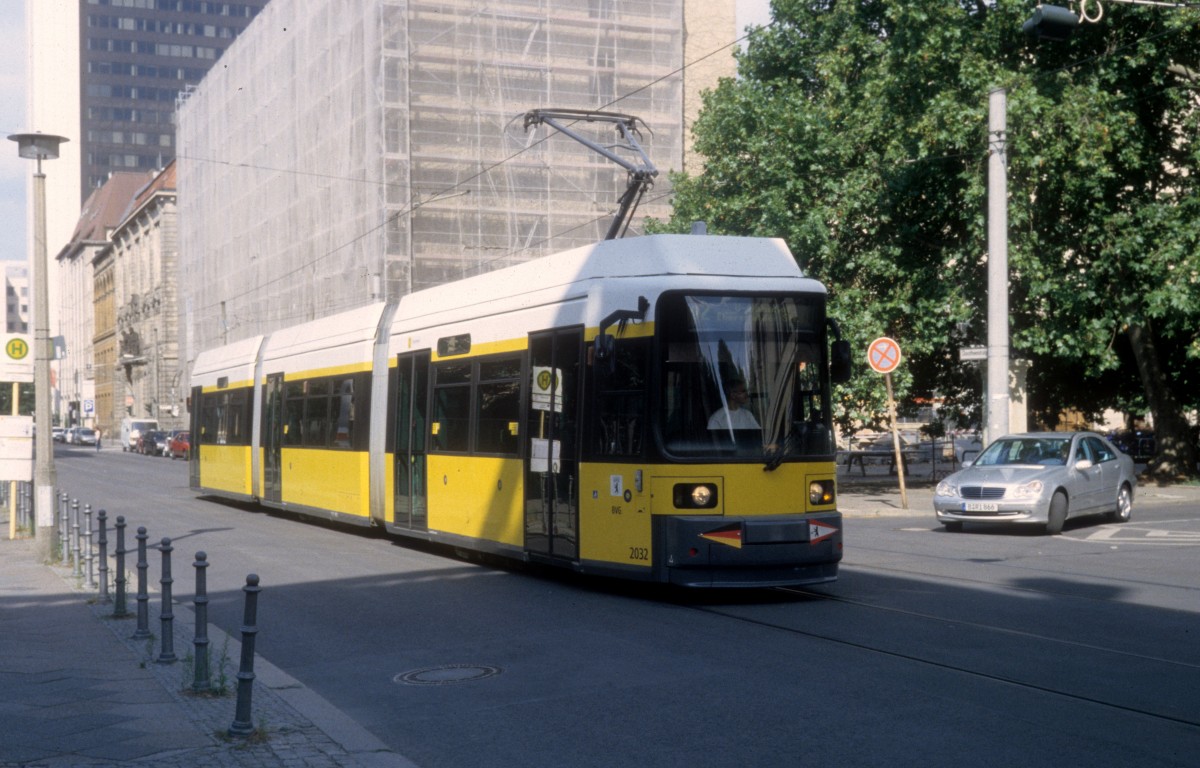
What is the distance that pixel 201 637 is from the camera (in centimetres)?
782

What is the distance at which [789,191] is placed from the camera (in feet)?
97.7

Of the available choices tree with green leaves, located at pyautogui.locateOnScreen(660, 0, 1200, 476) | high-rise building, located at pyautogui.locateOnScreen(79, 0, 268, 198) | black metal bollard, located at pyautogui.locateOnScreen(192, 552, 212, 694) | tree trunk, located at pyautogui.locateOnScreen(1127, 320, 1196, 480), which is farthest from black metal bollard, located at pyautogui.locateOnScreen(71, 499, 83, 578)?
high-rise building, located at pyautogui.locateOnScreen(79, 0, 268, 198)

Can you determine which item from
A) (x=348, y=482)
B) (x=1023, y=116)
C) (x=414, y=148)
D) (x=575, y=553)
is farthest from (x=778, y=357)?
(x=414, y=148)

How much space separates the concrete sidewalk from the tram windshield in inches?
158

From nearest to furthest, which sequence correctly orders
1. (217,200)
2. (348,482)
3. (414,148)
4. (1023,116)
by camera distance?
(348,482)
(1023,116)
(414,148)
(217,200)

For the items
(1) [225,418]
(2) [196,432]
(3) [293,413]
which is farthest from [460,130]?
(3) [293,413]

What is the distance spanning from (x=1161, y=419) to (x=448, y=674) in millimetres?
27442

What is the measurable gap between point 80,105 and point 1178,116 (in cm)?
13842

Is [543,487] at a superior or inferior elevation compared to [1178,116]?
inferior

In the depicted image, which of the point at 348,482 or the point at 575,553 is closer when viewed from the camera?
the point at 575,553

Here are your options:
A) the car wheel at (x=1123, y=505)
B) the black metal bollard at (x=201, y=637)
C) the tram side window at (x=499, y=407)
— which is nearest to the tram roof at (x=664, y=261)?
the tram side window at (x=499, y=407)

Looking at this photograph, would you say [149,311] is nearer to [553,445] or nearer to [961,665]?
[553,445]

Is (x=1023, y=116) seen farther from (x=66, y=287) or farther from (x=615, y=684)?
(x=66, y=287)

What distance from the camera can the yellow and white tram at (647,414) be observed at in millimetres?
11445
